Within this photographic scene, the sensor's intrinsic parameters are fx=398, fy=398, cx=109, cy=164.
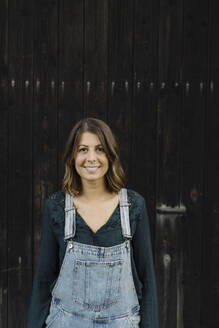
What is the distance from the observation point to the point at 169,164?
2.59 metres

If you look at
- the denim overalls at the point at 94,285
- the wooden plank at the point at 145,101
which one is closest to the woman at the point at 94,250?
the denim overalls at the point at 94,285

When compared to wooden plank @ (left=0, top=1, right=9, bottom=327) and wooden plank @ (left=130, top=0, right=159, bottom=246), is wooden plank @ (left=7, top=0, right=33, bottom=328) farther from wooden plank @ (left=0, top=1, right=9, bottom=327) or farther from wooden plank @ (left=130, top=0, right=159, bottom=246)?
wooden plank @ (left=130, top=0, right=159, bottom=246)

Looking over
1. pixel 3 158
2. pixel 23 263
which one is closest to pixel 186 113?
pixel 3 158

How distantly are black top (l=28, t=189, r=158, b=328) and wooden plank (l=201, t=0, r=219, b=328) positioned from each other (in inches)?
42.7

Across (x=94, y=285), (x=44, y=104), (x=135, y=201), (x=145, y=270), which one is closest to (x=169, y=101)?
(x=44, y=104)

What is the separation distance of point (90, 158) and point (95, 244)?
34 centimetres

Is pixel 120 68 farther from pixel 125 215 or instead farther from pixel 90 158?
pixel 125 215

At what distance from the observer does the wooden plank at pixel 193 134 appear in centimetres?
254

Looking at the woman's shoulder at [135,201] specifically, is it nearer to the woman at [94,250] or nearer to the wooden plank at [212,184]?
the woman at [94,250]

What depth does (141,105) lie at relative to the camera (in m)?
2.58

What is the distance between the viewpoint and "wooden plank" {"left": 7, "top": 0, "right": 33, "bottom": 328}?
2.59 metres

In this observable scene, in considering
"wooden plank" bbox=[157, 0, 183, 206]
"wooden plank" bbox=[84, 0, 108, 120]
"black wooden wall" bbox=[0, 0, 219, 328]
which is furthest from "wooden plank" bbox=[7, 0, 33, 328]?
"wooden plank" bbox=[157, 0, 183, 206]

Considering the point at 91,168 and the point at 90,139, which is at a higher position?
the point at 90,139

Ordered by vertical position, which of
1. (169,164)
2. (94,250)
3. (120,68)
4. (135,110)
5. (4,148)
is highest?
(120,68)
